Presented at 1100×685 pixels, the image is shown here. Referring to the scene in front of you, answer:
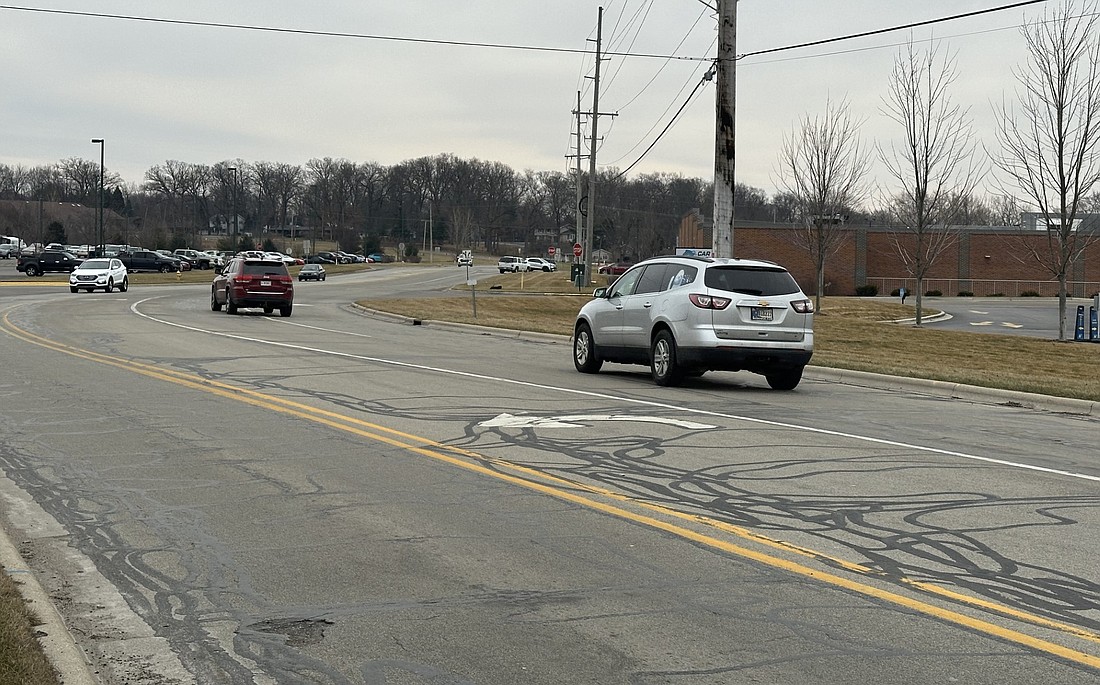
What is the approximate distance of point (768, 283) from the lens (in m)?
16.1

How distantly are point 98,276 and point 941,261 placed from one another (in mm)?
50530

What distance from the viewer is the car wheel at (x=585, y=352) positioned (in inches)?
711

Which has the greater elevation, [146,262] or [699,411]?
[146,262]

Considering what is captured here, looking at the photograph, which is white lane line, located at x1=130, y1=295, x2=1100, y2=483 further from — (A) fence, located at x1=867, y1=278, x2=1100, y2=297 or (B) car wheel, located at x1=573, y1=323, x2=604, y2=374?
(A) fence, located at x1=867, y1=278, x2=1100, y2=297

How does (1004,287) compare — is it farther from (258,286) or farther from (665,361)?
(665,361)

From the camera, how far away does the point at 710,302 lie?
15.7 m

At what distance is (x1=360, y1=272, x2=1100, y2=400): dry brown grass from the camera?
59.4ft

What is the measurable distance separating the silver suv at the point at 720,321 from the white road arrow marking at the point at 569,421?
128 inches

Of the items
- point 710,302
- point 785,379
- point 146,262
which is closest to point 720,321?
point 710,302

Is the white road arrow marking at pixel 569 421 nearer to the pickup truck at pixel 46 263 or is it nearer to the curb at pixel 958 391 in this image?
the curb at pixel 958 391

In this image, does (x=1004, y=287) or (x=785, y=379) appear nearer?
(x=785, y=379)

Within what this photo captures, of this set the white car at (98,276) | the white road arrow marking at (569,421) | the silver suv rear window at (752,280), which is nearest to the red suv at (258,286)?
the white car at (98,276)

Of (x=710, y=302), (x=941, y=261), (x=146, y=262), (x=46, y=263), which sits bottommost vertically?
(x=710, y=302)

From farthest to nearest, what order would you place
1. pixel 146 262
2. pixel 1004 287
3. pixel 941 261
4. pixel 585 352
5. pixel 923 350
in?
1. pixel 146 262
2. pixel 1004 287
3. pixel 941 261
4. pixel 923 350
5. pixel 585 352
